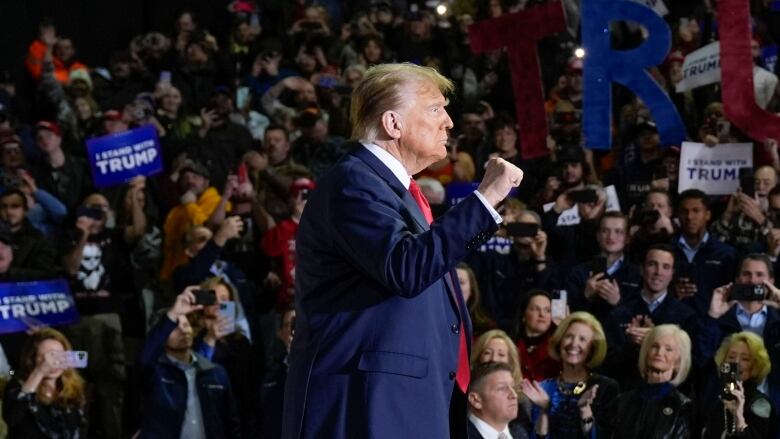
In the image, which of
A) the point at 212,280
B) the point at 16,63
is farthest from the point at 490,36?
the point at 16,63

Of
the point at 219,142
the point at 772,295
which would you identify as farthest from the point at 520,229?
the point at 219,142

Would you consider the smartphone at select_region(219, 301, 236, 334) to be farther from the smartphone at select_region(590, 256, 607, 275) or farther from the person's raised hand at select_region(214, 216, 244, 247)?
the smartphone at select_region(590, 256, 607, 275)

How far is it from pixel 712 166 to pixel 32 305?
382 cm

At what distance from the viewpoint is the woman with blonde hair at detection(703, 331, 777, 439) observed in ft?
18.6

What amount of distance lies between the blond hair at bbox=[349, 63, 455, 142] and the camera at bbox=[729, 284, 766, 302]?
11.9 feet

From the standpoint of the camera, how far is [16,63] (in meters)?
12.0

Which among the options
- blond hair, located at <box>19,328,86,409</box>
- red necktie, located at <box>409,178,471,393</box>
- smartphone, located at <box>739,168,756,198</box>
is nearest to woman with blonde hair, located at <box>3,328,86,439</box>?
blond hair, located at <box>19,328,86,409</box>

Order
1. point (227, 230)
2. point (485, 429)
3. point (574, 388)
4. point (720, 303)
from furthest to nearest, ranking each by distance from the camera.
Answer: point (227, 230) → point (720, 303) → point (574, 388) → point (485, 429)

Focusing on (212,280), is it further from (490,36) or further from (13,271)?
(490,36)

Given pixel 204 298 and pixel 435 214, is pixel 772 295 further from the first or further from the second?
pixel 204 298

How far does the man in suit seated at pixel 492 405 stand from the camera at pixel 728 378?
36.5 inches

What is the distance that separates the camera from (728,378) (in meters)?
5.73

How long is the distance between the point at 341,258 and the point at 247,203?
19.0 ft

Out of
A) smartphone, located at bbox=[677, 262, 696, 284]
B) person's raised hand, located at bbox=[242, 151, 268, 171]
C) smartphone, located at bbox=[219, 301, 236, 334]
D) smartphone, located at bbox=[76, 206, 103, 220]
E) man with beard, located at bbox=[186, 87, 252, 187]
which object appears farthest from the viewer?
man with beard, located at bbox=[186, 87, 252, 187]
